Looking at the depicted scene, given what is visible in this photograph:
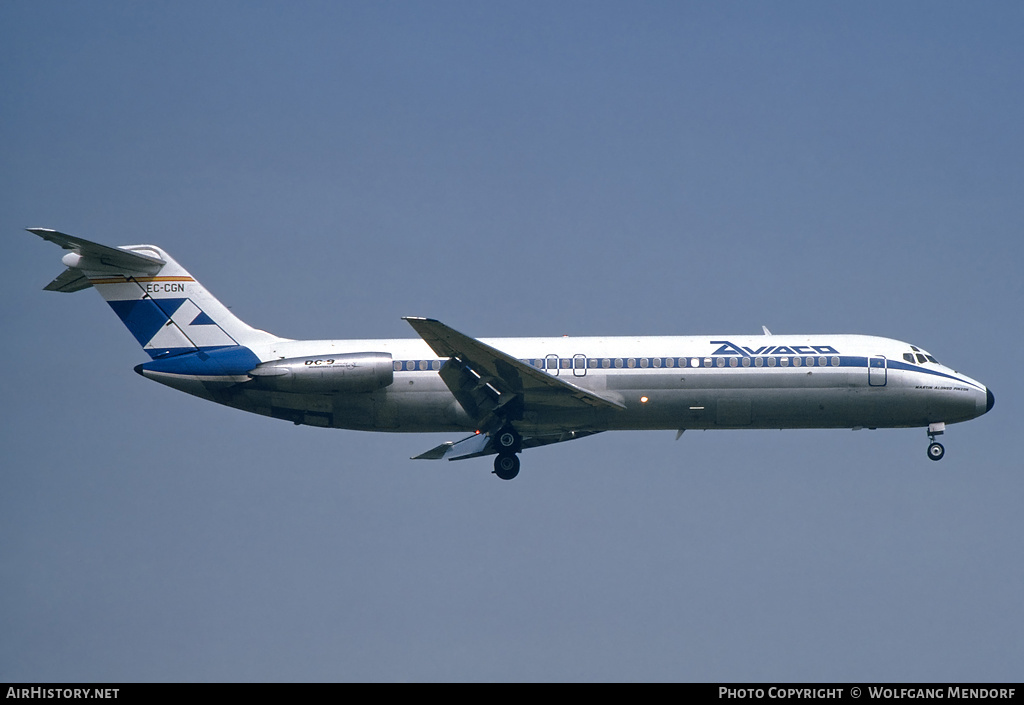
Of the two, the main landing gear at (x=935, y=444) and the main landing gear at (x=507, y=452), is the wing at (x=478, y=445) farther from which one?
the main landing gear at (x=935, y=444)

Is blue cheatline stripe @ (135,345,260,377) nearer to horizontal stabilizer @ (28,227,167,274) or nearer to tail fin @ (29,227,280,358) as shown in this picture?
tail fin @ (29,227,280,358)

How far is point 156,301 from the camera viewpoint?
37062mm

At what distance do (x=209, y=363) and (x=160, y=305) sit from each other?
8.84 feet

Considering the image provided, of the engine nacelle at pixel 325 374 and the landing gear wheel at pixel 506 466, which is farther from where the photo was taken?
the landing gear wheel at pixel 506 466

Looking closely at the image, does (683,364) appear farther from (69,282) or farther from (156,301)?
(69,282)

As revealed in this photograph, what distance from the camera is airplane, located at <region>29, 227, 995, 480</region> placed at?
35062mm

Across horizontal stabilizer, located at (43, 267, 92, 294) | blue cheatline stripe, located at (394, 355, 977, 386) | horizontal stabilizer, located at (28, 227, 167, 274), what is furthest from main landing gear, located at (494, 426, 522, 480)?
horizontal stabilizer, located at (43, 267, 92, 294)

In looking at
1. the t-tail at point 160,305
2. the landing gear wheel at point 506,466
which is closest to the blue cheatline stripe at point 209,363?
the t-tail at point 160,305

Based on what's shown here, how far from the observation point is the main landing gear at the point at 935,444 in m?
36.3

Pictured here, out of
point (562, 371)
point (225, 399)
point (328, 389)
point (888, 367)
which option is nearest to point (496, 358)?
point (562, 371)

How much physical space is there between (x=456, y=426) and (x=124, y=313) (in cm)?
1102

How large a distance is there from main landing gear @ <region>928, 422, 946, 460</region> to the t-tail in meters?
20.8
